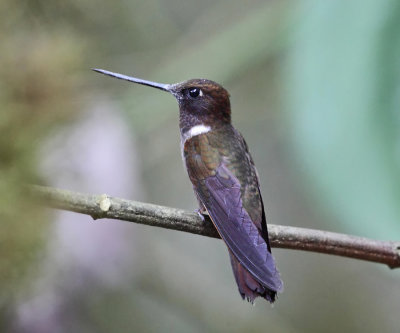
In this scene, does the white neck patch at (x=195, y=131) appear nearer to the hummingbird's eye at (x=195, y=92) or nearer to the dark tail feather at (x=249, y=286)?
the hummingbird's eye at (x=195, y=92)

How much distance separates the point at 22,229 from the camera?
887 mm

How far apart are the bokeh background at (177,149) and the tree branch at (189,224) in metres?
0.04

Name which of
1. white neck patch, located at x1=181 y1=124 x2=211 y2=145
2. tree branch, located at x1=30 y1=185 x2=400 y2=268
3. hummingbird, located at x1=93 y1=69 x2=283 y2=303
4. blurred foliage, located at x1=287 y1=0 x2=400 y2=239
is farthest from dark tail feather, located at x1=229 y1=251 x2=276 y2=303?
blurred foliage, located at x1=287 y1=0 x2=400 y2=239

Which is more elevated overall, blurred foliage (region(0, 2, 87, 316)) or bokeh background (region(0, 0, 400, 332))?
bokeh background (region(0, 0, 400, 332))

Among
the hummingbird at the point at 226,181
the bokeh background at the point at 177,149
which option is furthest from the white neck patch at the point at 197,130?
the bokeh background at the point at 177,149

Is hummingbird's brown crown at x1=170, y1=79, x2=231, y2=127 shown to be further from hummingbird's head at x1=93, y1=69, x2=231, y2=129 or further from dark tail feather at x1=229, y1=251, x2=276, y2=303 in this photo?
dark tail feather at x1=229, y1=251, x2=276, y2=303

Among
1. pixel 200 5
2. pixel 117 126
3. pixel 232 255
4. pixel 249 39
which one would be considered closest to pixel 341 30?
pixel 249 39

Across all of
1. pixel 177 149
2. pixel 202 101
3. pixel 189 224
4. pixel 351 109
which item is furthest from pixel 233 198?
pixel 177 149

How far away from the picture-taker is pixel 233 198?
1.41 meters

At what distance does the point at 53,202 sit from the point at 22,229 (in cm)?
6

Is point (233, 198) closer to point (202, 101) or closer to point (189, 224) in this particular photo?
point (189, 224)

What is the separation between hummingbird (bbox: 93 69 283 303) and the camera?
43.8 inches

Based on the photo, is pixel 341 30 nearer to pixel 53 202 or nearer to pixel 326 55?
pixel 326 55

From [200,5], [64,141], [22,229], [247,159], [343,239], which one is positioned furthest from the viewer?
[200,5]
